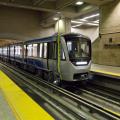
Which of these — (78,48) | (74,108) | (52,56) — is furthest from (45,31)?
(74,108)

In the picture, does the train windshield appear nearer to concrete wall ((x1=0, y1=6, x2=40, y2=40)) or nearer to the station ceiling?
the station ceiling

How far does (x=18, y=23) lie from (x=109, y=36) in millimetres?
14156

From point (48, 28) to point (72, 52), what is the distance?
61.4ft

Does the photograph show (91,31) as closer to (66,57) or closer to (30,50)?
(30,50)

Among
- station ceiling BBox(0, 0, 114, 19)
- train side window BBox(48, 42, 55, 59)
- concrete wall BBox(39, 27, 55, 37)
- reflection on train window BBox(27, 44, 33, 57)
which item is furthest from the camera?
concrete wall BBox(39, 27, 55, 37)

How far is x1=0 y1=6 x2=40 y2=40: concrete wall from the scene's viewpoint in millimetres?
23312

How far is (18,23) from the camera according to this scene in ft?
80.0

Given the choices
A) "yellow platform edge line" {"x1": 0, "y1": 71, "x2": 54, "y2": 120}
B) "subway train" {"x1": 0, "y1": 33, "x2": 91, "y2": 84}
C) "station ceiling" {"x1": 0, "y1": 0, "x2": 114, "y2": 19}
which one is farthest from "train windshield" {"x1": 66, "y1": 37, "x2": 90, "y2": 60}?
"station ceiling" {"x1": 0, "y1": 0, "x2": 114, "y2": 19}

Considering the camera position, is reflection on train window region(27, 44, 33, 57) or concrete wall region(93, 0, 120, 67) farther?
reflection on train window region(27, 44, 33, 57)

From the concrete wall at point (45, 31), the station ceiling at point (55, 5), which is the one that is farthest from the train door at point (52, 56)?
the concrete wall at point (45, 31)

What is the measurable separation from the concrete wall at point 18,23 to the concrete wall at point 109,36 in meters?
12.5

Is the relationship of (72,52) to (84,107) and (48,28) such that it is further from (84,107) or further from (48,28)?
(48,28)

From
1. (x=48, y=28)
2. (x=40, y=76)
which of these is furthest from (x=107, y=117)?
(x=48, y=28)

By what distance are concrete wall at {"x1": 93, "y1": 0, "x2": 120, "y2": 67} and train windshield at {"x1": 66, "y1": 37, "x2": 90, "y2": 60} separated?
3791 millimetres
